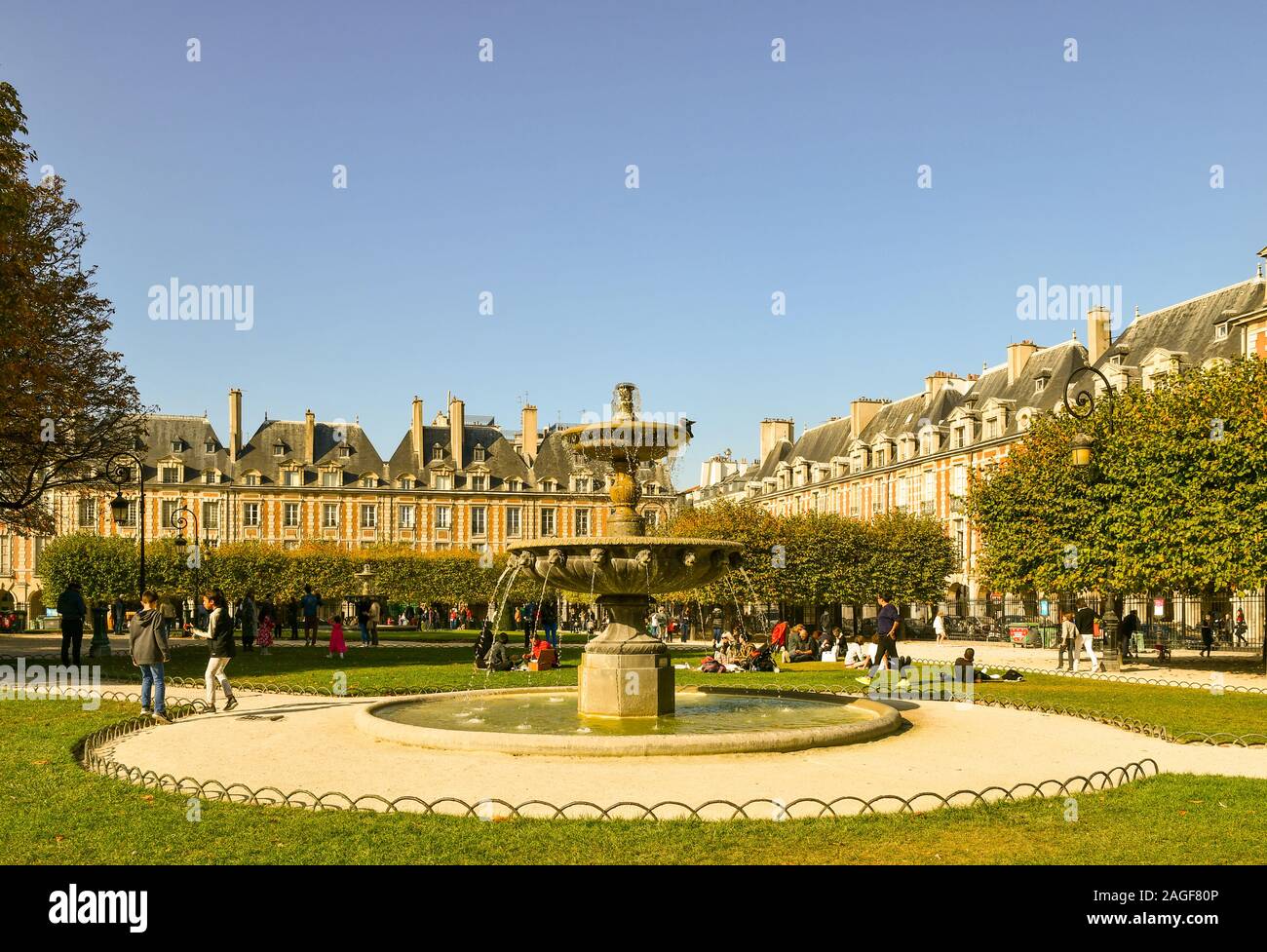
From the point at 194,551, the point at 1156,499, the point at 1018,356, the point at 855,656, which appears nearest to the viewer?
the point at 855,656

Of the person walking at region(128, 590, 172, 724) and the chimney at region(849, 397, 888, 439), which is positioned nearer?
the person walking at region(128, 590, 172, 724)

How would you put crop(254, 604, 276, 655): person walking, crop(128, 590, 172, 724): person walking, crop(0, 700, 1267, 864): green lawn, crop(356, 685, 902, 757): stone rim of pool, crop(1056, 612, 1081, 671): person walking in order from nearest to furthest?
crop(0, 700, 1267, 864): green lawn → crop(356, 685, 902, 757): stone rim of pool → crop(128, 590, 172, 724): person walking → crop(1056, 612, 1081, 671): person walking → crop(254, 604, 276, 655): person walking

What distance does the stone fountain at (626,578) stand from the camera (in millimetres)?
13211

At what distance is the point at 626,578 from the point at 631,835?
6019 mm

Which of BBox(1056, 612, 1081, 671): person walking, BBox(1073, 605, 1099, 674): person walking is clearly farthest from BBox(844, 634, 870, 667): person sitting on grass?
BBox(1073, 605, 1099, 674): person walking

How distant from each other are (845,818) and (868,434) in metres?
65.9

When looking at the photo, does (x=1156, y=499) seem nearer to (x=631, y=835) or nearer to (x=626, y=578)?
(x=626, y=578)

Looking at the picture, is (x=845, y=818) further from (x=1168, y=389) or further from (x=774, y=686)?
(x=1168, y=389)

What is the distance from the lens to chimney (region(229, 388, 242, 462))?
254 ft

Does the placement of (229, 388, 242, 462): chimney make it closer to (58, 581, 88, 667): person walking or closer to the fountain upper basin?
(58, 581, 88, 667): person walking

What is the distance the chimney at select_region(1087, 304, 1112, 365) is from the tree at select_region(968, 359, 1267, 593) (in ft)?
69.8

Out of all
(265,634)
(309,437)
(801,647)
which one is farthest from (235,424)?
(801,647)

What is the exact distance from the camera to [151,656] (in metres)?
14.2
